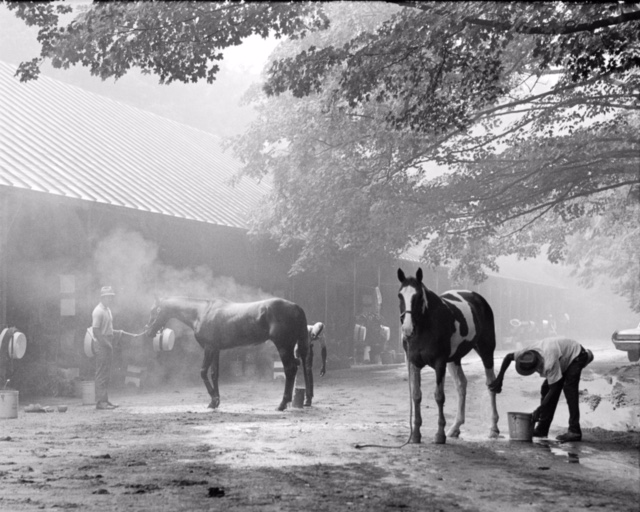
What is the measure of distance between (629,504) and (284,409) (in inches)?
314

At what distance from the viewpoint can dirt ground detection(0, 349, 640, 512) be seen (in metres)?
6.59

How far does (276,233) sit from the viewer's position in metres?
22.3

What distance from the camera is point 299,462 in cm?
841

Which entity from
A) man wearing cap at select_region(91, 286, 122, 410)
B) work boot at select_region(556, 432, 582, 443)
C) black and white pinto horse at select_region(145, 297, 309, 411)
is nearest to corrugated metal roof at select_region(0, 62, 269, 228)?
man wearing cap at select_region(91, 286, 122, 410)

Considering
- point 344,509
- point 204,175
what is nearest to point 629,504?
point 344,509

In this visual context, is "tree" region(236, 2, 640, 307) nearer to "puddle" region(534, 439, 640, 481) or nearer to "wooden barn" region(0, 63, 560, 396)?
"wooden barn" region(0, 63, 560, 396)

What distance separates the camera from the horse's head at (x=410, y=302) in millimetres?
9367

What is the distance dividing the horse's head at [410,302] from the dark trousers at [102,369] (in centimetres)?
671

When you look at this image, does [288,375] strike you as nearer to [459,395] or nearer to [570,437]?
[459,395]

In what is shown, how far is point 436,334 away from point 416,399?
0.86 metres

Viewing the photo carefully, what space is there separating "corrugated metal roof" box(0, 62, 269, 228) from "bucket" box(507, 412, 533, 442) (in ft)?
34.6

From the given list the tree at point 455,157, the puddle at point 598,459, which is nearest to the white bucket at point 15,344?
the tree at point 455,157

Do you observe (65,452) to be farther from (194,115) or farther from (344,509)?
(194,115)

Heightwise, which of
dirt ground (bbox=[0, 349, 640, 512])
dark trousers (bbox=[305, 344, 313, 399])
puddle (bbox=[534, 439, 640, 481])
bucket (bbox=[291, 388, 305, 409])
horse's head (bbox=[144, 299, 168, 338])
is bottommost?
puddle (bbox=[534, 439, 640, 481])
